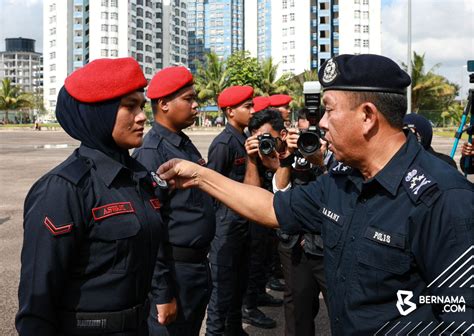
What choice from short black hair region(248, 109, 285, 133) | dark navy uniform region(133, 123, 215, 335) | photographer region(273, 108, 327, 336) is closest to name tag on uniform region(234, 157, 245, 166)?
short black hair region(248, 109, 285, 133)

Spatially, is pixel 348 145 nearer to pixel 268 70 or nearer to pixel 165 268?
pixel 165 268

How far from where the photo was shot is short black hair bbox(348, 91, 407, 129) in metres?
1.84

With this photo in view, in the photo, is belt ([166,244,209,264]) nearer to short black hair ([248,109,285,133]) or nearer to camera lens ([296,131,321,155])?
camera lens ([296,131,321,155])

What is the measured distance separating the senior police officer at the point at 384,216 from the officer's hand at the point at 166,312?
1.12 meters

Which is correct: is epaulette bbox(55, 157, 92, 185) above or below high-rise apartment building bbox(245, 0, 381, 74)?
below

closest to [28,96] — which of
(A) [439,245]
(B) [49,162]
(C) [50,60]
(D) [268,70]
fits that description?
(C) [50,60]

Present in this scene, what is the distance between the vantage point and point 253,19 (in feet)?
329

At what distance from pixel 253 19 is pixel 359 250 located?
338ft

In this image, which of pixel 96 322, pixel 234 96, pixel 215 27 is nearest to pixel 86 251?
pixel 96 322

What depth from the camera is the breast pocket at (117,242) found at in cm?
205

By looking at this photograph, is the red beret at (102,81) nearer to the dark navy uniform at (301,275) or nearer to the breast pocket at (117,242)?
the breast pocket at (117,242)

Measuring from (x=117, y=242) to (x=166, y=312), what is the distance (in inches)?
39.1

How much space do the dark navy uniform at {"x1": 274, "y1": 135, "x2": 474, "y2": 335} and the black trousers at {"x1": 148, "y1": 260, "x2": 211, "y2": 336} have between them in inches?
52.4

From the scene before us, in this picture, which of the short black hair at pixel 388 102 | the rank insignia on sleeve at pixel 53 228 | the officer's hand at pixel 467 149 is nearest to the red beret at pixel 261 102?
the officer's hand at pixel 467 149
